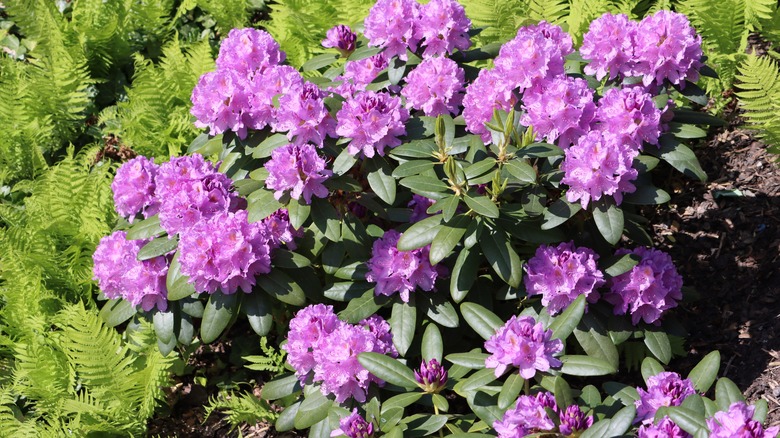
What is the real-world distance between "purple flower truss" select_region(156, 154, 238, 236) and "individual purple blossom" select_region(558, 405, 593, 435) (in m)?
1.33

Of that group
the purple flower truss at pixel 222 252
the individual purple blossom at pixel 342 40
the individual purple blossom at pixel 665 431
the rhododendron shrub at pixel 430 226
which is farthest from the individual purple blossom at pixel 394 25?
the individual purple blossom at pixel 665 431

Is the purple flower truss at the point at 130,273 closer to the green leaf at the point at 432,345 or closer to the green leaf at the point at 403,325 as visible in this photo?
the green leaf at the point at 403,325

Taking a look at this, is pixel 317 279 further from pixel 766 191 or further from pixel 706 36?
pixel 706 36

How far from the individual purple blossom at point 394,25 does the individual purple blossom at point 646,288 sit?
1125 millimetres

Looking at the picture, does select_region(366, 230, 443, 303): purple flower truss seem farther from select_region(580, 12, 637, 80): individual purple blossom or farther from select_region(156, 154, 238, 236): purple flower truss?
select_region(580, 12, 637, 80): individual purple blossom

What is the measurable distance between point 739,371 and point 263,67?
6.98 ft

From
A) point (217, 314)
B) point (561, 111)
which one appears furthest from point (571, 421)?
point (217, 314)

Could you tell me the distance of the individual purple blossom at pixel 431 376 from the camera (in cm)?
251

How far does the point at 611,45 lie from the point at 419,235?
1.04 metres

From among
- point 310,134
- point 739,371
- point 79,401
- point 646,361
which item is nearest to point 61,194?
point 79,401

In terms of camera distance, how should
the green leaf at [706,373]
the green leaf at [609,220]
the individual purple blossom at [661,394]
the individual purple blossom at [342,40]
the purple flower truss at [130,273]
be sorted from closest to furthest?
the individual purple blossom at [661,394]
the green leaf at [706,373]
the green leaf at [609,220]
the purple flower truss at [130,273]
the individual purple blossom at [342,40]

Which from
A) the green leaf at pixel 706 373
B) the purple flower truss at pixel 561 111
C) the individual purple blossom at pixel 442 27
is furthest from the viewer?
the individual purple blossom at pixel 442 27

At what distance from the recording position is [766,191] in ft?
12.0

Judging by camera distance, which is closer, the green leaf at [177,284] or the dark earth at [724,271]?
the green leaf at [177,284]
